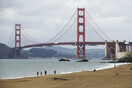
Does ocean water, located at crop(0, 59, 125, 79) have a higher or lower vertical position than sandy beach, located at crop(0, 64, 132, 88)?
lower

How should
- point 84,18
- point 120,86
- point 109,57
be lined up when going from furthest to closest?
point 109,57 < point 84,18 < point 120,86

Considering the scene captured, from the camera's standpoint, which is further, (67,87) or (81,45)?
(81,45)

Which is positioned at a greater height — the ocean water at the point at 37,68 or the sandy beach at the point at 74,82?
the sandy beach at the point at 74,82

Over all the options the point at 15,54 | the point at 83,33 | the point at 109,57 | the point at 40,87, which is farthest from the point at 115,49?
the point at 40,87

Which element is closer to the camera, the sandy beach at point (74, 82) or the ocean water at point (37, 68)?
the sandy beach at point (74, 82)

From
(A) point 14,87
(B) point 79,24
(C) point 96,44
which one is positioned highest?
(B) point 79,24

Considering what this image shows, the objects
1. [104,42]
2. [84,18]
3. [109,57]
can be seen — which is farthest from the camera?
[109,57]

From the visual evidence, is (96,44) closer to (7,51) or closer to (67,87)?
(7,51)

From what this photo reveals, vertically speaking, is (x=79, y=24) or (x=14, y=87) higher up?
(x=79, y=24)

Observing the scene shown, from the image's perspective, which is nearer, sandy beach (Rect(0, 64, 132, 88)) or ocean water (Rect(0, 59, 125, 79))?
sandy beach (Rect(0, 64, 132, 88))

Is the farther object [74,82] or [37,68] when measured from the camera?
[37,68]

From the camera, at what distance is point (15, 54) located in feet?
465

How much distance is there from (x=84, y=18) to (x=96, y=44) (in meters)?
20.9

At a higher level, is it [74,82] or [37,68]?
[74,82]
